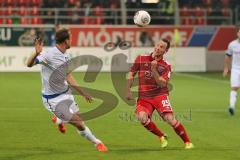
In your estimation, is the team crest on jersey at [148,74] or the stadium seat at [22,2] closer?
the team crest on jersey at [148,74]

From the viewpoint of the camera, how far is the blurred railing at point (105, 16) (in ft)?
120

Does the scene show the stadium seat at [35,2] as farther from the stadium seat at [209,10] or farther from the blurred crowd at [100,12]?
the stadium seat at [209,10]

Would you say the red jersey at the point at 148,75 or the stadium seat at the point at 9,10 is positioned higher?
the stadium seat at the point at 9,10

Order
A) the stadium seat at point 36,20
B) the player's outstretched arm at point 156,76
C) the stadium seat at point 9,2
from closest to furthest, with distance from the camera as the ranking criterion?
the player's outstretched arm at point 156,76 < the stadium seat at point 36,20 < the stadium seat at point 9,2

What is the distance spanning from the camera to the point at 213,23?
39.2 m

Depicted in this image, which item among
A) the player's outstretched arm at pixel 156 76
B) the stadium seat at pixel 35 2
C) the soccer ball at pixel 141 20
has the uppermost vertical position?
the soccer ball at pixel 141 20

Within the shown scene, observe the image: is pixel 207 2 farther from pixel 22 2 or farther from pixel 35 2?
pixel 22 2

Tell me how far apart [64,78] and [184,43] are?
1037 inches

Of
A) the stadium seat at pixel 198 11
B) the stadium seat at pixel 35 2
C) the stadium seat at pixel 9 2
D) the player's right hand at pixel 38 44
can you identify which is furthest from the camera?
the stadium seat at pixel 198 11

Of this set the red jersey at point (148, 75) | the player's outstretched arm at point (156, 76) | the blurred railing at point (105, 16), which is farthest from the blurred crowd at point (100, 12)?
the player's outstretched arm at point (156, 76)

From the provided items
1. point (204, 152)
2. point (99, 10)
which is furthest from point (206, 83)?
point (204, 152)

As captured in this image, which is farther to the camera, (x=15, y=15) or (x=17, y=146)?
(x=15, y=15)

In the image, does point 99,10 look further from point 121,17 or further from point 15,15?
point 15,15

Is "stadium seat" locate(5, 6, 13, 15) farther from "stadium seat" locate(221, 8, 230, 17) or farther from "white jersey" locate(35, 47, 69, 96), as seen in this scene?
"white jersey" locate(35, 47, 69, 96)
